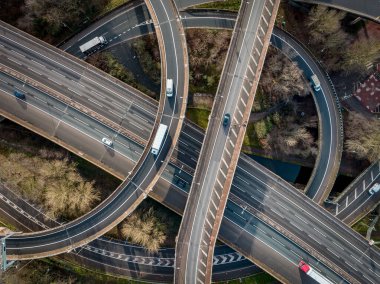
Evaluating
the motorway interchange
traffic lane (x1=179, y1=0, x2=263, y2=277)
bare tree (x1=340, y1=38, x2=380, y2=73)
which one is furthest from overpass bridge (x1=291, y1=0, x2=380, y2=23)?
the motorway interchange

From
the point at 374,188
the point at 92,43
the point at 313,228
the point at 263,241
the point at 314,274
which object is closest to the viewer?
the point at 314,274

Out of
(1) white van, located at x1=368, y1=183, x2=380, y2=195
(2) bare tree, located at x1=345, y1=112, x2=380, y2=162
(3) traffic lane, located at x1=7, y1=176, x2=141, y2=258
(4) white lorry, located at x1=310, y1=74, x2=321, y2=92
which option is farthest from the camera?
(1) white van, located at x1=368, y1=183, x2=380, y2=195

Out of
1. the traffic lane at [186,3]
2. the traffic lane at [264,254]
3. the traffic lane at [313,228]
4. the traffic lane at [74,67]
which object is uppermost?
the traffic lane at [186,3]

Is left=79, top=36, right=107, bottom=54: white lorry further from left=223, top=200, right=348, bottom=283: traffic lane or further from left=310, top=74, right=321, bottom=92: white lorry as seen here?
left=310, top=74, right=321, bottom=92: white lorry

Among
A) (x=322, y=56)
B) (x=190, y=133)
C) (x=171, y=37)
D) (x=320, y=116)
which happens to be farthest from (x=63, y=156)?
(x=322, y=56)

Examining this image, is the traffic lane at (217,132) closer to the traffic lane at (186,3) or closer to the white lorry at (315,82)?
the traffic lane at (186,3)

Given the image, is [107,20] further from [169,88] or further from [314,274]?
[314,274]

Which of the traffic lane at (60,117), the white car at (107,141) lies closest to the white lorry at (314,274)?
the traffic lane at (60,117)

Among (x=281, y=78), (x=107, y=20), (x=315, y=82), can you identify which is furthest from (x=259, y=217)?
(x=107, y=20)

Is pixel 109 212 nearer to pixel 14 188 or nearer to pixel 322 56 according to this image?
pixel 14 188
